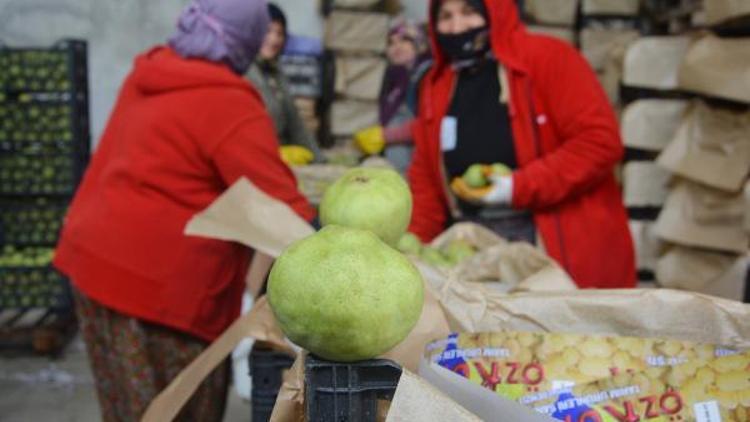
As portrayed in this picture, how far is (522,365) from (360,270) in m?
0.27

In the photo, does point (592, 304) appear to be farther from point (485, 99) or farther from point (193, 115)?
point (485, 99)

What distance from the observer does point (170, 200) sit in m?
2.13

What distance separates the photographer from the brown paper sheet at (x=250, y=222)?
1.43m

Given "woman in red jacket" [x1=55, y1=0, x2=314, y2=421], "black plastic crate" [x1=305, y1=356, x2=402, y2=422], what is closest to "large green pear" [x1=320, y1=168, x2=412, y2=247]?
"black plastic crate" [x1=305, y1=356, x2=402, y2=422]

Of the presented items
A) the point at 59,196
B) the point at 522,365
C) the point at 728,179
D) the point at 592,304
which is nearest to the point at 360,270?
the point at 522,365

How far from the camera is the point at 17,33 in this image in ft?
17.5

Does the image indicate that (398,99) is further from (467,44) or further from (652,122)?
(467,44)

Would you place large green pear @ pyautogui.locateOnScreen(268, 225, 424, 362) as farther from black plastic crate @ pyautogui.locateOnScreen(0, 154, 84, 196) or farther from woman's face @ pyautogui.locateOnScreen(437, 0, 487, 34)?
black plastic crate @ pyautogui.locateOnScreen(0, 154, 84, 196)

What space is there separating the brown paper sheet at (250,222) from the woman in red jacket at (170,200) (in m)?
0.53

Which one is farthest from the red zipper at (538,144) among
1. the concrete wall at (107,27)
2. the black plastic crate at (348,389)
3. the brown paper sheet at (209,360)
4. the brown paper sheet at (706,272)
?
the concrete wall at (107,27)

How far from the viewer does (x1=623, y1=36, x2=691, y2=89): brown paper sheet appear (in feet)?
15.0

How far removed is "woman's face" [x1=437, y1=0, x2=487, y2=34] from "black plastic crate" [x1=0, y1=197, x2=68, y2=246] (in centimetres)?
308

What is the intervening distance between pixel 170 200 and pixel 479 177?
923 mm

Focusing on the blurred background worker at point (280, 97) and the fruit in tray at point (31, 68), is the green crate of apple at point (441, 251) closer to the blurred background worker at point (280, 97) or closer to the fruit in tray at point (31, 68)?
the blurred background worker at point (280, 97)
